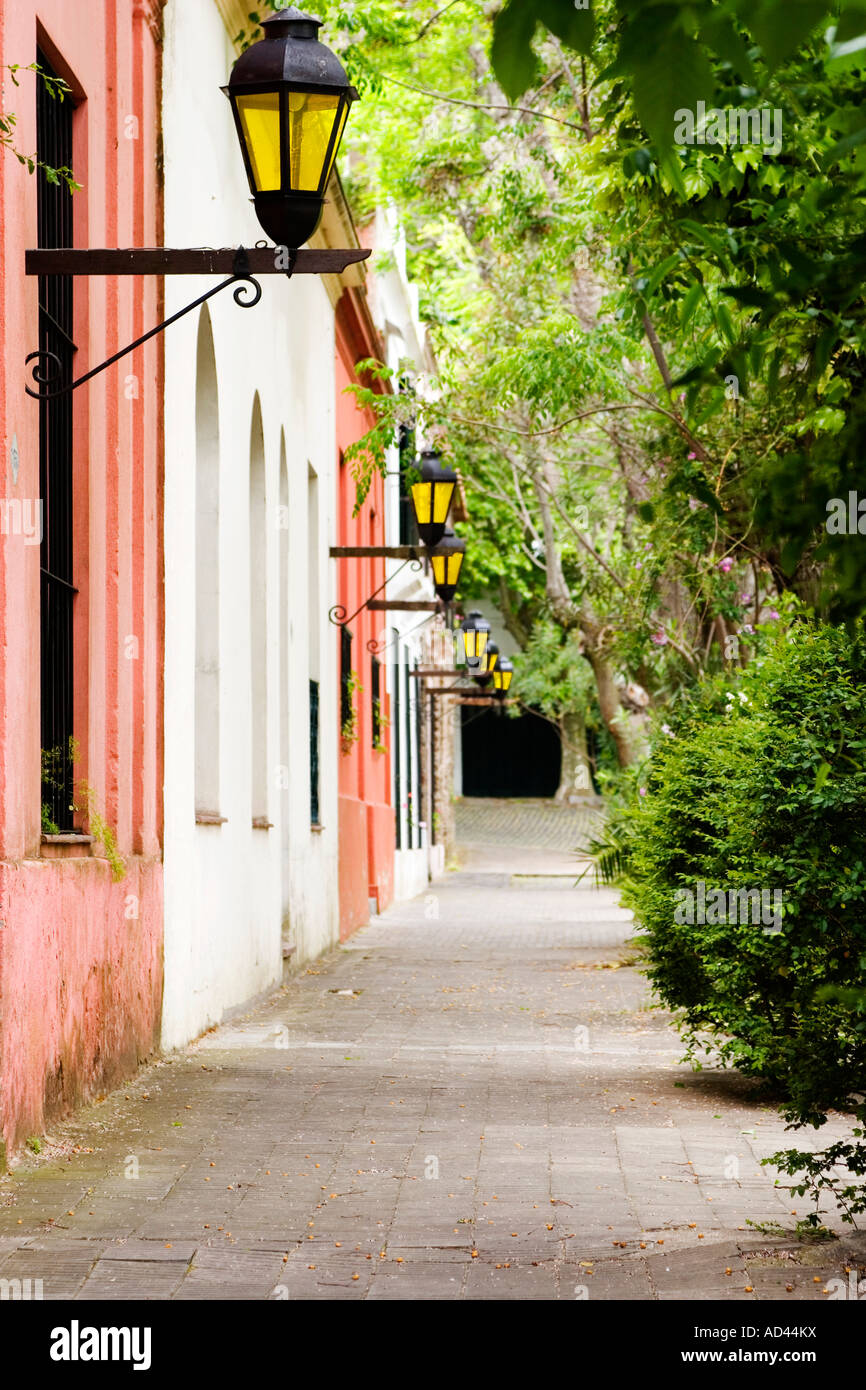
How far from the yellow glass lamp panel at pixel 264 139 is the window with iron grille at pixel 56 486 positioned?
1413 millimetres

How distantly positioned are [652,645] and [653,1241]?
38.2 feet

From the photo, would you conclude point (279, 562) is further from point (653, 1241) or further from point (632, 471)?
point (653, 1241)

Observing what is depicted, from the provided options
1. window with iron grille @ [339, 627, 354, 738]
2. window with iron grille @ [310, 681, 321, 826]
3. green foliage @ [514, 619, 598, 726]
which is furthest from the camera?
green foliage @ [514, 619, 598, 726]

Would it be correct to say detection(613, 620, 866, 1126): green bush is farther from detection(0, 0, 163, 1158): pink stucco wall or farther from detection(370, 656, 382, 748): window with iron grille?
detection(370, 656, 382, 748): window with iron grille

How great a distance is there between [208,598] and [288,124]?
5268 millimetres

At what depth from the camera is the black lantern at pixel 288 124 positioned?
20.7 feet

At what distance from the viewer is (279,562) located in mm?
15156

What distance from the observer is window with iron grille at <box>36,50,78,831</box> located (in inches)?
297

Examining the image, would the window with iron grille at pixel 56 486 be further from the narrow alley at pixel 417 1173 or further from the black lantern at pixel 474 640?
the black lantern at pixel 474 640

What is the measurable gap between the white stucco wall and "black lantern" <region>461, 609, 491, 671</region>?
11.3m

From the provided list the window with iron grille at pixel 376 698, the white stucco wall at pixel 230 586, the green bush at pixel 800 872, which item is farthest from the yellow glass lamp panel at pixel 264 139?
the window with iron grille at pixel 376 698

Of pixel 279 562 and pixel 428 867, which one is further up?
pixel 279 562

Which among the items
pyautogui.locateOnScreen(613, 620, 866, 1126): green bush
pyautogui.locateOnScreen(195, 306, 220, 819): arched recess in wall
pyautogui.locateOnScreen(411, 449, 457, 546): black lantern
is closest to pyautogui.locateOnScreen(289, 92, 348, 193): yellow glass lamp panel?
pyautogui.locateOnScreen(613, 620, 866, 1126): green bush
